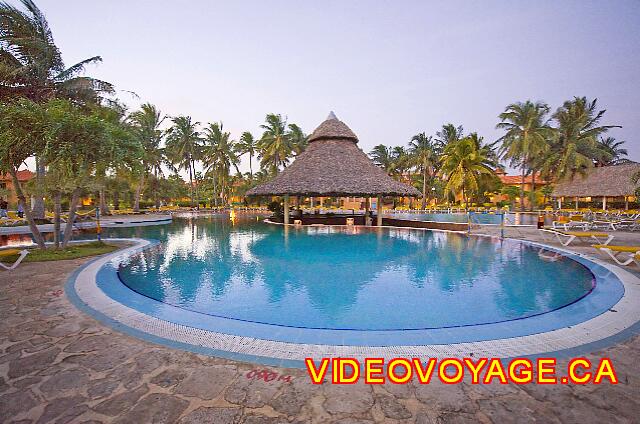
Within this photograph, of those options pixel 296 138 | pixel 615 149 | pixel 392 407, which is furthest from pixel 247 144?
pixel 615 149

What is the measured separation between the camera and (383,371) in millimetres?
3057

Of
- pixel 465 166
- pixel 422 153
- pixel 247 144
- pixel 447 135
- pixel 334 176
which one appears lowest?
pixel 334 176

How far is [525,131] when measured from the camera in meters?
30.6

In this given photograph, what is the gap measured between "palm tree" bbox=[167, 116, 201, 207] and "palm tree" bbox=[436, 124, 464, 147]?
33.1 metres

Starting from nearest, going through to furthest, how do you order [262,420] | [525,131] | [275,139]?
[262,420] → [525,131] → [275,139]

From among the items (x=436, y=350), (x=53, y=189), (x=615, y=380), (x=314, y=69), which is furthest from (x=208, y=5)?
(x=615, y=380)

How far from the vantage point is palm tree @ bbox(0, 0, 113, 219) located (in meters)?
14.3

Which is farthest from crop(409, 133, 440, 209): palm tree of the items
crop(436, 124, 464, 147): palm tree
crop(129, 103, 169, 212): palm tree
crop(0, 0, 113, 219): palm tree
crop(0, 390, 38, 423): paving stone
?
crop(0, 390, 38, 423): paving stone

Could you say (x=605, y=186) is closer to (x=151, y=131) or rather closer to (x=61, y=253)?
(x=61, y=253)

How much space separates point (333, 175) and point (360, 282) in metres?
12.7

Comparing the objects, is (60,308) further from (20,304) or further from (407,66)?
(407,66)

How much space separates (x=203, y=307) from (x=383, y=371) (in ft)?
13.2

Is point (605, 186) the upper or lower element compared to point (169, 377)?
upper

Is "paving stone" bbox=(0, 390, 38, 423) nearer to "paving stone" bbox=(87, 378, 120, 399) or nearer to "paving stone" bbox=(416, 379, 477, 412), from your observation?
"paving stone" bbox=(87, 378, 120, 399)
